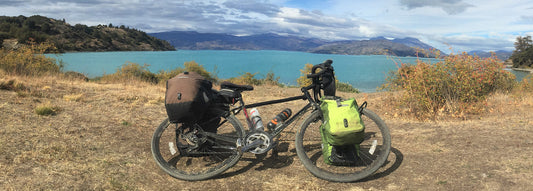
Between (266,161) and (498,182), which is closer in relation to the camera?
(498,182)

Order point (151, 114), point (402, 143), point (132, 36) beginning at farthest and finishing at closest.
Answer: point (132, 36) → point (151, 114) → point (402, 143)

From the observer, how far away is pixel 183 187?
11.8ft

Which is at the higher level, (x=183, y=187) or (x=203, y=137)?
(x=203, y=137)

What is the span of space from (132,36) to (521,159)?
134 m

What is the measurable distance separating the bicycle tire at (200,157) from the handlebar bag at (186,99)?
1.58 ft

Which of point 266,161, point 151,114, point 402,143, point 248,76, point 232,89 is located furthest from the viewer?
point 248,76

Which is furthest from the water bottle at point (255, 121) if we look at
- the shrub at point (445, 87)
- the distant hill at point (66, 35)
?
the distant hill at point (66, 35)

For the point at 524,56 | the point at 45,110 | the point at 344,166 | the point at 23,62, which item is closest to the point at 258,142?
the point at 344,166

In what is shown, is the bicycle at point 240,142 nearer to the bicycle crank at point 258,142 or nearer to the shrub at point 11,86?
the bicycle crank at point 258,142


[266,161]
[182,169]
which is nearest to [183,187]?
[182,169]

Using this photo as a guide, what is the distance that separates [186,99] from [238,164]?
1.32 m

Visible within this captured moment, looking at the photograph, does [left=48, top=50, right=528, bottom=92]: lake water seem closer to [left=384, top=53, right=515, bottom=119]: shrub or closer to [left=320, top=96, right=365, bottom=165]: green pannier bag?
[left=384, top=53, right=515, bottom=119]: shrub

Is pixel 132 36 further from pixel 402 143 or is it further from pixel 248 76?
pixel 402 143

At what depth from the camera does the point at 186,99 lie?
3.46 meters
